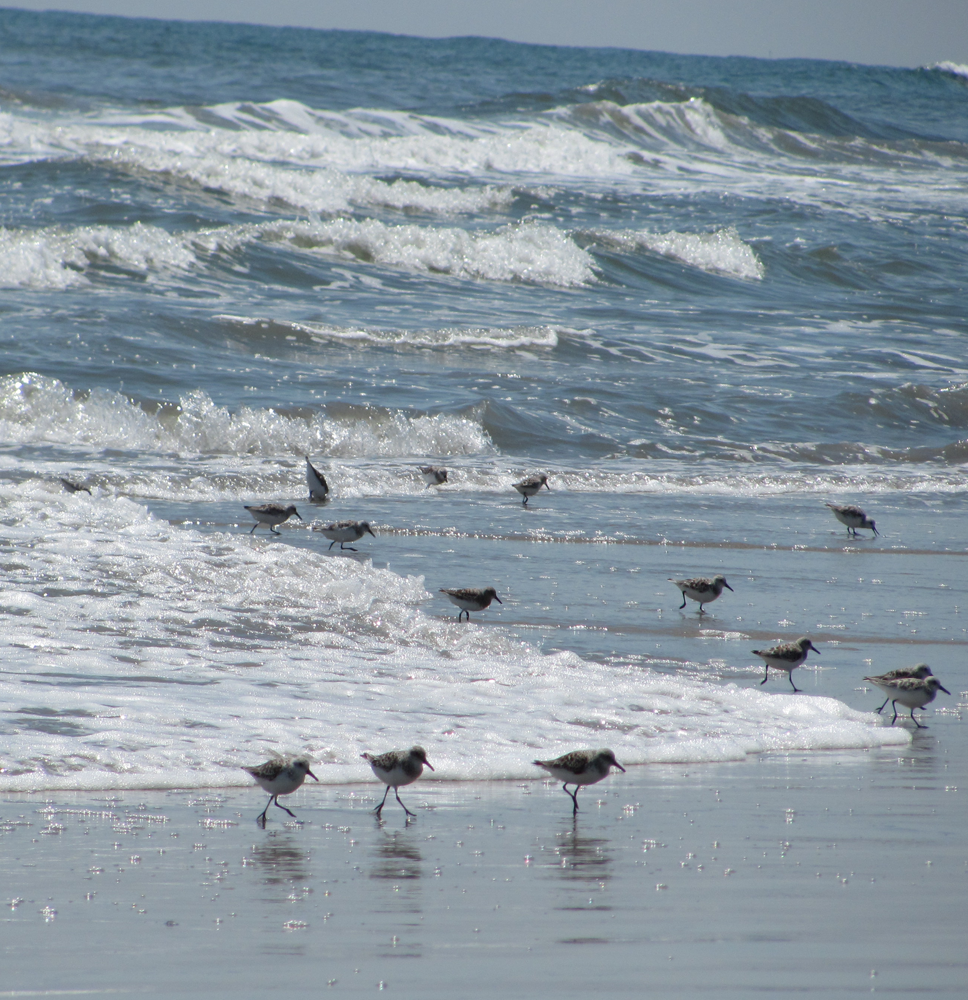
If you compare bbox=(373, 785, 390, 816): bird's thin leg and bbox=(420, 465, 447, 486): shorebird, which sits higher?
bbox=(420, 465, 447, 486): shorebird

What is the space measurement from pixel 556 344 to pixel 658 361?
143 centimetres

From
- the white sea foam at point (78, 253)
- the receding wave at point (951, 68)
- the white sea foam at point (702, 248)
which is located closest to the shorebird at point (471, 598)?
the white sea foam at point (78, 253)

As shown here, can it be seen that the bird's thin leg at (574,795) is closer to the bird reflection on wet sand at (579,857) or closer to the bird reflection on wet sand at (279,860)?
the bird reflection on wet sand at (579,857)

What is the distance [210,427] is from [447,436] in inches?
97.0

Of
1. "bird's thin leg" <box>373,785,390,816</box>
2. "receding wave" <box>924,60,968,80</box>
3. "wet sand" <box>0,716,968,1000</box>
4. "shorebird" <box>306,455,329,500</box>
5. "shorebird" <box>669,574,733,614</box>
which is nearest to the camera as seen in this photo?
"wet sand" <box>0,716,968,1000</box>

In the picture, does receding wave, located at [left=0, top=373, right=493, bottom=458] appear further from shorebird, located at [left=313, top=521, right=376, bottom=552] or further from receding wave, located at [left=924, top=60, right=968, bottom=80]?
receding wave, located at [left=924, top=60, right=968, bottom=80]

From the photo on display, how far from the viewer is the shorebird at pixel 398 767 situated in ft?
13.9

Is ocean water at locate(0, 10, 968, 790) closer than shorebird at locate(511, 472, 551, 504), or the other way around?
ocean water at locate(0, 10, 968, 790)

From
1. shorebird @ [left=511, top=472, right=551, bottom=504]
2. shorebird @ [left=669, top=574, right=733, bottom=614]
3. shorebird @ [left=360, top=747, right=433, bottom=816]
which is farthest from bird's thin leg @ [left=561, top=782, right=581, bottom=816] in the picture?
shorebird @ [left=511, top=472, right=551, bottom=504]

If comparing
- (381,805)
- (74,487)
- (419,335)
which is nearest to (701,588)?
(381,805)

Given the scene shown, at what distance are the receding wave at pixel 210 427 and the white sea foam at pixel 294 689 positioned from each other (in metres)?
4.90

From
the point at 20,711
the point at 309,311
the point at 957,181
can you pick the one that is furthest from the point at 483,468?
the point at 957,181

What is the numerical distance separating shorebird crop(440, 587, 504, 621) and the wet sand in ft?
7.60

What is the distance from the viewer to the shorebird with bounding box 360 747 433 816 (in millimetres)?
4227
